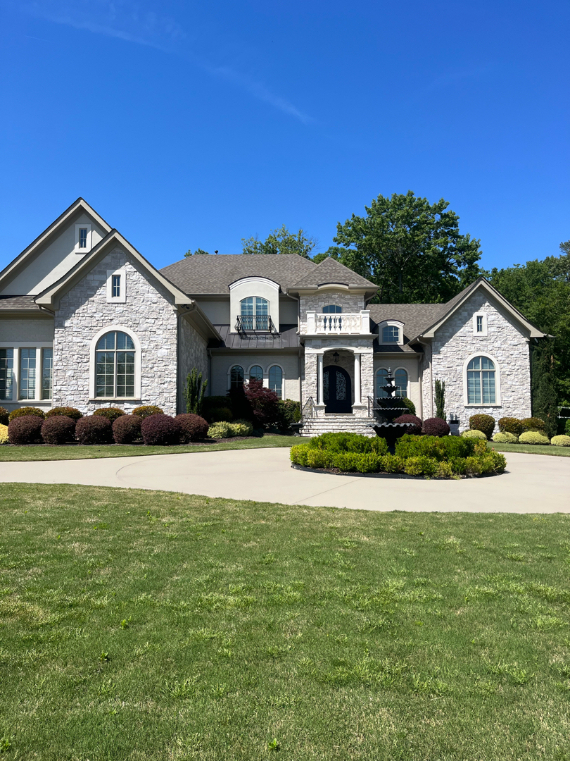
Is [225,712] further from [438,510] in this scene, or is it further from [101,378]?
[101,378]

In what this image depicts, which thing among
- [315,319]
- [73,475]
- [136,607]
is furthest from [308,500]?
[315,319]

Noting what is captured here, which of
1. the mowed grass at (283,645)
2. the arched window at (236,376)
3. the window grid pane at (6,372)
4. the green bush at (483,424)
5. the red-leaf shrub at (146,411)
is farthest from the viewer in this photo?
the arched window at (236,376)

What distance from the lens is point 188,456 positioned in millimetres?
15500

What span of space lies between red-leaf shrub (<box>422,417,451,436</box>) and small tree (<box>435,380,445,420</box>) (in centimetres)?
157

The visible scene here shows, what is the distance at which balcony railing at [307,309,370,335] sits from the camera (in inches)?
1016

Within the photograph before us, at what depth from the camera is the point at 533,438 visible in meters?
23.2

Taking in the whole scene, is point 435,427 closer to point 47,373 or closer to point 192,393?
point 192,393

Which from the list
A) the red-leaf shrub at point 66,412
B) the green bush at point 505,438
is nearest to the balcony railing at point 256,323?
the red-leaf shrub at point 66,412

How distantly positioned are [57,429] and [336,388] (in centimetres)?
1534

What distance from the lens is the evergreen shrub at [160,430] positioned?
18000 mm

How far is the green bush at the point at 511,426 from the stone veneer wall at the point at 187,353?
15.5 meters

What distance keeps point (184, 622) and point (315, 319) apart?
22.9 metres

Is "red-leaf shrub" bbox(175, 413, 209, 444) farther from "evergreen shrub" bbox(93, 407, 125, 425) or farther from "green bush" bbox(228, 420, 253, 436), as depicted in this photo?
"evergreen shrub" bbox(93, 407, 125, 425)

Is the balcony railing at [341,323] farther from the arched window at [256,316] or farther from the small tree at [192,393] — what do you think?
the small tree at [192,393]
